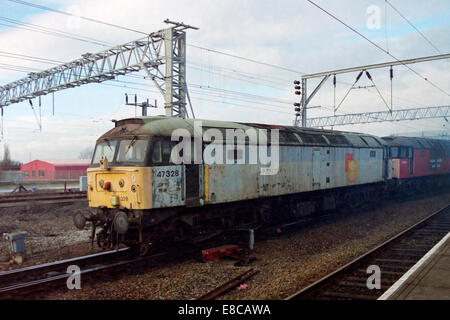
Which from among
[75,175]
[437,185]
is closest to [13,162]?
[75,175]

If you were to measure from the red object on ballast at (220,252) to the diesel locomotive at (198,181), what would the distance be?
1.84 ft

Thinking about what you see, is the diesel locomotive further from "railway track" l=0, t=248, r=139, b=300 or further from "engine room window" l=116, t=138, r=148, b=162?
"railway track" l=0, t=248, r=139, b=300

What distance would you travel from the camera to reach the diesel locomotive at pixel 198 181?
Result: 9578mm

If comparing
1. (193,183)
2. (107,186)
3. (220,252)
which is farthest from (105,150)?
(220,252)

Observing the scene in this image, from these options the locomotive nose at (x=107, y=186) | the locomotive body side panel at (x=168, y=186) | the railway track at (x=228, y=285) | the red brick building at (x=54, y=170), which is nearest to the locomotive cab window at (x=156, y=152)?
the locomotive body side panel at (x=168, y=186)

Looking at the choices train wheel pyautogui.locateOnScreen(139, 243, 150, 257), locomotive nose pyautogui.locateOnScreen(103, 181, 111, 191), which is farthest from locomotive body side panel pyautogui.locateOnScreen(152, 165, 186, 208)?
locomotive nose pyautogui.locateOnScreen(103, 181, 111, 191)

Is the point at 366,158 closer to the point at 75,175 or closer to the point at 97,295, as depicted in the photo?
the point at 97,295

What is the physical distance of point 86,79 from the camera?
958 inches

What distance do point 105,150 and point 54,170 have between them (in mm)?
53040

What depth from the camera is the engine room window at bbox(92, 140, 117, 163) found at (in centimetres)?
1030

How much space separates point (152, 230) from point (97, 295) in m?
2.39

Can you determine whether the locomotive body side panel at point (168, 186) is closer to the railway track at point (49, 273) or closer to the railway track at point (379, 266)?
the railway track at point (49, 273)

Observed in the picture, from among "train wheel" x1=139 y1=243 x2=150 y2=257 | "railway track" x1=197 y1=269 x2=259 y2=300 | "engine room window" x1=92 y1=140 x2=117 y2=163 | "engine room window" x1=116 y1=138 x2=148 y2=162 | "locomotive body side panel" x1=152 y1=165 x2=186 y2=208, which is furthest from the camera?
"engine room window" x1=92 y1=140 x2=117 y2=163

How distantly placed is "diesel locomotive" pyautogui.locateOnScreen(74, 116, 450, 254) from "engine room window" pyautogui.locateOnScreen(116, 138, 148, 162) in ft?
0.09
